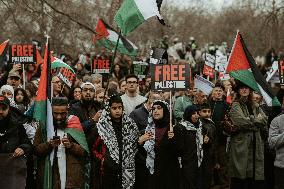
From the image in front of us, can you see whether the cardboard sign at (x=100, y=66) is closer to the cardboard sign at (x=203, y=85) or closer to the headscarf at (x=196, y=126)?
the cardboard sign at (x=203, y=85)

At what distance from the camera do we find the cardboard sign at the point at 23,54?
1428cm

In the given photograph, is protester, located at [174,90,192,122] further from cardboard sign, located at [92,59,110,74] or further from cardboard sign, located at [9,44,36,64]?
cardboard sign, located at [92,59,110,74]

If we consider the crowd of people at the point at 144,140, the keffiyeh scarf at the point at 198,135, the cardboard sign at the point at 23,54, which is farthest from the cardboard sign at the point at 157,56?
the keffiyeh scarf at the point at 198,135

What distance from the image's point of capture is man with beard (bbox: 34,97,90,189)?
9305 mm

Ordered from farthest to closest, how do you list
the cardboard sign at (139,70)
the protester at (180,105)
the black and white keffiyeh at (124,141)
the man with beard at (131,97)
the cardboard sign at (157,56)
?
the cardboard sign at (139,70) < the cardboard sign at (157,56) < the protester at (180,105) < the man with beard at (131,97) < the black and white keffiyeh at (124,141)

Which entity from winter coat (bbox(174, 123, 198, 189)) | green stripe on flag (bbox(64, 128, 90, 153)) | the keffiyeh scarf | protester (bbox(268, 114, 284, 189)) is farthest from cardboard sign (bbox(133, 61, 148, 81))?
green stripe on flag (bbox(64, 128, 90, 153))

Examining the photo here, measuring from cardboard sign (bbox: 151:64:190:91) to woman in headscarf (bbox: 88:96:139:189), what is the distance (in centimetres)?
99

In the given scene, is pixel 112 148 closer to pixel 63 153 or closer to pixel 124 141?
pixel 124 141

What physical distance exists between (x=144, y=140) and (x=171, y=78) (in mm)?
1164

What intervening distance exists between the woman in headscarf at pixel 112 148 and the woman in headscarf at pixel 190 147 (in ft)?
2.70

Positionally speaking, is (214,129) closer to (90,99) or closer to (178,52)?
(90,99)

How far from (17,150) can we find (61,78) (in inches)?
173

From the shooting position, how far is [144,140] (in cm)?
996

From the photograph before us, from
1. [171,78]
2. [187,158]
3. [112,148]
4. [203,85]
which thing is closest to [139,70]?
[203,85]
